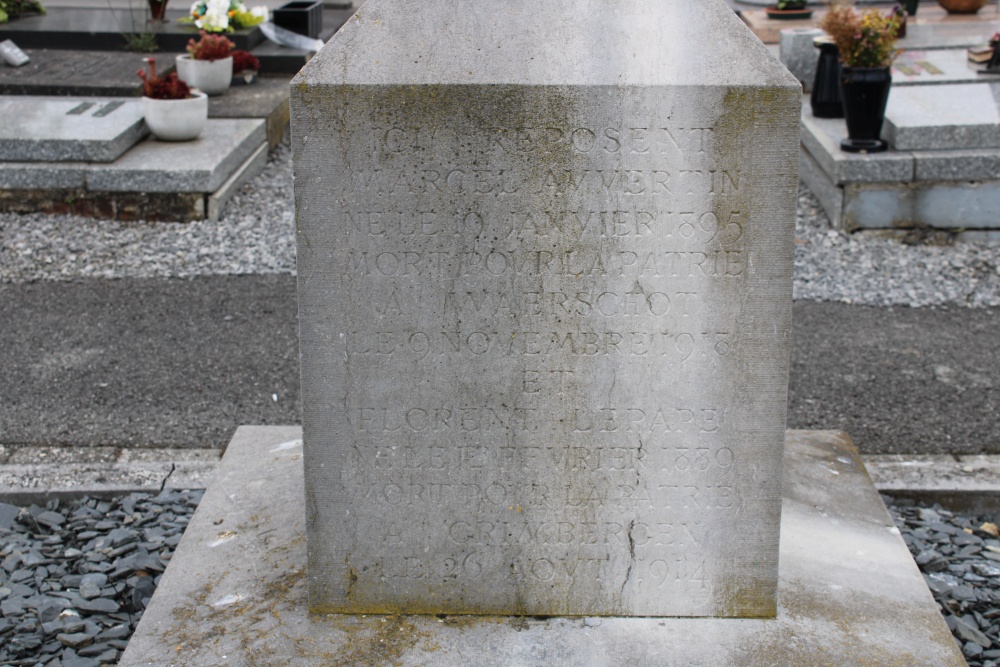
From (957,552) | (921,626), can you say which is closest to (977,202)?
(957,552)

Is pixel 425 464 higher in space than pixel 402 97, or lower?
lower

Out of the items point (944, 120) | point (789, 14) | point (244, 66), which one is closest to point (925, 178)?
point (944, 120)

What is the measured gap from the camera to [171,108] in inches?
343

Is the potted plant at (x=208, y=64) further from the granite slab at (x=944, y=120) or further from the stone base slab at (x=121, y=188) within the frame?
the granite slab at (x=944, y=120)

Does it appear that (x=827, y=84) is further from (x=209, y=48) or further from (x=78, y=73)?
(x=78, y=73)

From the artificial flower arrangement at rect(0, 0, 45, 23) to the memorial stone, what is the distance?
9854mm

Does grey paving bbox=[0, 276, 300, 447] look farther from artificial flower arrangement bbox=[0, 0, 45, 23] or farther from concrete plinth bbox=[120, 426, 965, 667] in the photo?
artificial flower arrangement bbox=[0, 0, 45, 23]

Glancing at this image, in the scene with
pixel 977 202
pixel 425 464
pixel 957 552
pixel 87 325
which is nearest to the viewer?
pixel 425 464

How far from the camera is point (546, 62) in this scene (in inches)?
122

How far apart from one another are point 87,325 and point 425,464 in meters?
3.94

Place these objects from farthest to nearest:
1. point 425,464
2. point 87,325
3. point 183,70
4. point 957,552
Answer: point 183,70 < point 87,325 < point 957,552 < point 425,464

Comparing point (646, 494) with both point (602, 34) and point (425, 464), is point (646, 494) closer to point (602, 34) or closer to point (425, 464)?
point (425, 464)

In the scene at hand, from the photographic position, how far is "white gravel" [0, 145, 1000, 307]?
7.49 m

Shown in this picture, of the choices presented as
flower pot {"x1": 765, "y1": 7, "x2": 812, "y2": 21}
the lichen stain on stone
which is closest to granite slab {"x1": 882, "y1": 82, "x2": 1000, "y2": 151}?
flower pot {"x1": 765, "y1": 7, "x2": 812, "y2": 21}
